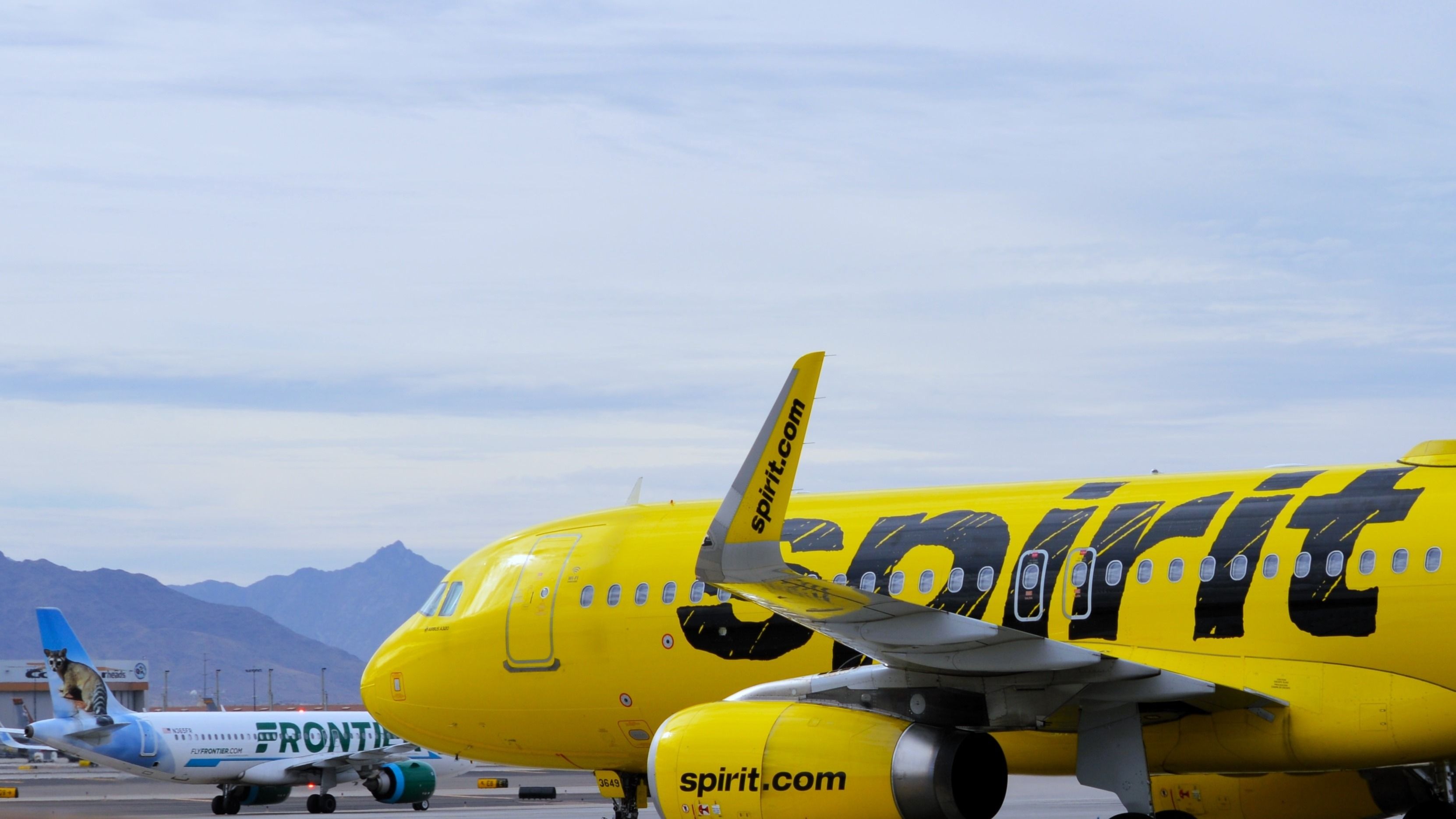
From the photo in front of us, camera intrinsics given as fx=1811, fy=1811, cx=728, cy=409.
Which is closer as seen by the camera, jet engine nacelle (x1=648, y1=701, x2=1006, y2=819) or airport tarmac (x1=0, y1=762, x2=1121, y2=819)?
jet engine nacelle (x1=648, y1=701, x2=1006, y2=819)

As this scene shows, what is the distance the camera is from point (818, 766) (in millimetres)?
13625

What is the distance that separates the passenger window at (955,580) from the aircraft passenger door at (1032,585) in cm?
50

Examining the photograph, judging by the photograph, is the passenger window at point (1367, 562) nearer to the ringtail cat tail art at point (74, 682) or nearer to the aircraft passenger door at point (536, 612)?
the aircraft passenger door at point (536, 612)

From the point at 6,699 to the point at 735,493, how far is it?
121 meters

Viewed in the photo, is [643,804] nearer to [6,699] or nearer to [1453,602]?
[1453,602]

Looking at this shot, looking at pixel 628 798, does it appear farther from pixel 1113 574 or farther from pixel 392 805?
pixel 392 805

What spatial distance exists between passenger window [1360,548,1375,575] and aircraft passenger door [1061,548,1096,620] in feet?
6.76

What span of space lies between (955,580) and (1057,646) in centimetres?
256

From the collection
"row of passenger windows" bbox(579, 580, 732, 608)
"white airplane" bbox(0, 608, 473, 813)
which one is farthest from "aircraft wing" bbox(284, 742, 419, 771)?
"row of passenger windows" bbox(579, 580, 732, 608)

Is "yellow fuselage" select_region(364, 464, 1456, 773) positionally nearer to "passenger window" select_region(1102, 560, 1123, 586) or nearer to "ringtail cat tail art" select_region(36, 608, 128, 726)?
"passenger window" select_region(1102, 560, 1123, 586)

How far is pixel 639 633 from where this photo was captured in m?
16.9

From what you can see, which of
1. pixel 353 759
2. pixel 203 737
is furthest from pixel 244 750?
pixel 353 759

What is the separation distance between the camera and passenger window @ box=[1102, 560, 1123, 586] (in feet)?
47.4

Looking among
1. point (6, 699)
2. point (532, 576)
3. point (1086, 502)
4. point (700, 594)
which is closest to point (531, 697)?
point (532, 576)
